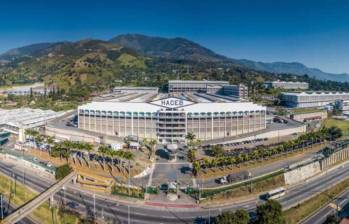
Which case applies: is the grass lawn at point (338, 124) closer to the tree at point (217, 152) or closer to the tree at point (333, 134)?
the tree at point (333, 134)

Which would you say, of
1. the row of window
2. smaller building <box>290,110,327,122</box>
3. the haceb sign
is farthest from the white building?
smaller building <box>290,110,327,122</box>

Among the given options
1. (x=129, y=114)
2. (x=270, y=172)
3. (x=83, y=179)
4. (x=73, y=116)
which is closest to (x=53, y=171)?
(x=83, y=179)

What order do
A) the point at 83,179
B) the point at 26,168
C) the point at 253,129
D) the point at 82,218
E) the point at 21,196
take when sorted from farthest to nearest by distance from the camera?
the point at 253,129 < the point at 26,168 < the point at 83,179 < the point at 21,196 < the point at 82,218

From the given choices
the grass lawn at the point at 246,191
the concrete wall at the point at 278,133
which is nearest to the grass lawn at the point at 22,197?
the grass lawn at the point at 246,191

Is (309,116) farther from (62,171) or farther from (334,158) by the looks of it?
(62,171)

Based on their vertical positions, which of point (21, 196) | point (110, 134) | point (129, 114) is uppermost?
point (129, 114)

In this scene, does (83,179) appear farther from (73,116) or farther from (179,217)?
(73,116)
